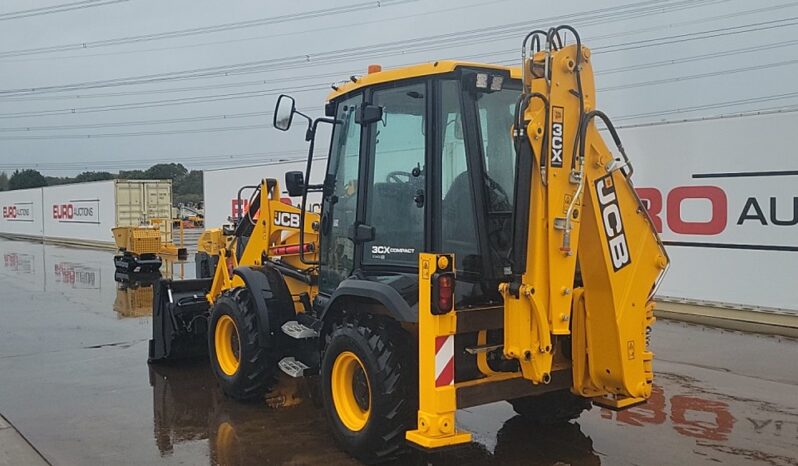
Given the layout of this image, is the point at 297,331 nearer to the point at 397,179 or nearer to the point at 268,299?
the point at 268,299

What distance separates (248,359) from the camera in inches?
240

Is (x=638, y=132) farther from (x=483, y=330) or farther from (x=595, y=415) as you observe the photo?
(x=483, y=330)

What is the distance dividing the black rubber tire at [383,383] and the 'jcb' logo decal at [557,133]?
1509 mm

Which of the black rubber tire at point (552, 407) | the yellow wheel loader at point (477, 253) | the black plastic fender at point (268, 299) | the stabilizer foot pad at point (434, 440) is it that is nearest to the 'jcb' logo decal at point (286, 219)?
the black plastic fender at point (268, 299)

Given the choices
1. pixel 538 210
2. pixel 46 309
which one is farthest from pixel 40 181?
pixel 538 210

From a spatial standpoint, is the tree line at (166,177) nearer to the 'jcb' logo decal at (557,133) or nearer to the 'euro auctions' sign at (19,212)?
the 'euro auctions' sign at (19,212)

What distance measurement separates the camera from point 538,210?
13.6 feet

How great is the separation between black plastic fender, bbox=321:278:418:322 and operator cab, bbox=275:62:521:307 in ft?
0.20

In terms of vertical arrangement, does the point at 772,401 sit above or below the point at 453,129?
below

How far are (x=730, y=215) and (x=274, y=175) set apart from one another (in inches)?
502

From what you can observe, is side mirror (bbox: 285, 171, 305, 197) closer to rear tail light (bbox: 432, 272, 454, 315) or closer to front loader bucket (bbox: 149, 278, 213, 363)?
rear tail light (bbox: 432, 272, 454, 315)

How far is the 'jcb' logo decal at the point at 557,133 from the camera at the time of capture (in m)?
4.16

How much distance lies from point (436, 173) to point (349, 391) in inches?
65.4

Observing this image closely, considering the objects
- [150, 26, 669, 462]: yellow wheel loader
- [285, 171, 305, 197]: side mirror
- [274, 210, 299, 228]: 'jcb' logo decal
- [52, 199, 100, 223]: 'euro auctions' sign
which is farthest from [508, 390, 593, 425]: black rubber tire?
[52, 199, 100, 223]: 'euro auctions' sign
